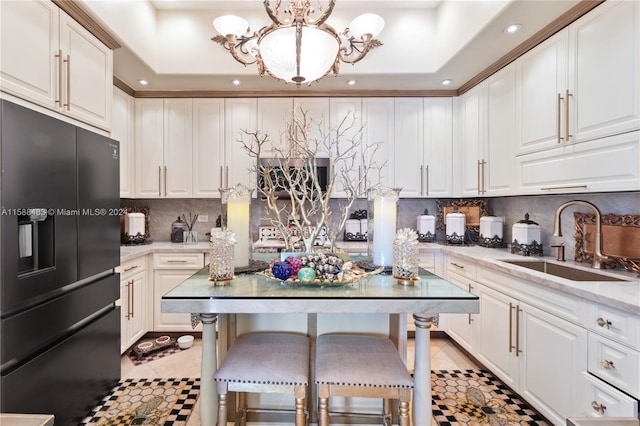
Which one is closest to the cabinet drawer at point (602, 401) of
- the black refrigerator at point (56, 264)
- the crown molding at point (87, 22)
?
the black refrigerator at point (56, 264)

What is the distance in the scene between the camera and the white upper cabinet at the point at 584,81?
61.0 inches

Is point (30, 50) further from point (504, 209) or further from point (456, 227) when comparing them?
point (504, 209)

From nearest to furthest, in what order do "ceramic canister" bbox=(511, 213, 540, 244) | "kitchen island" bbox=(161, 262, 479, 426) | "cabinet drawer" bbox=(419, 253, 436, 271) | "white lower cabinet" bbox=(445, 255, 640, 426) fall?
1. "kitchen island" bbox=(161, 262, 479, 426)
2. "white lower cabinet" bbox=(445, 255, 640, 426)
3. "ceramic canister" bbox=(511, 213, 540, 244)
4. "cabinet drawer" bbox=(419, 253, 436, 271)

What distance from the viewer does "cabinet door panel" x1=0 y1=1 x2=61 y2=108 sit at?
1.42 meters

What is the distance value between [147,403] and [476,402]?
7.28 ft

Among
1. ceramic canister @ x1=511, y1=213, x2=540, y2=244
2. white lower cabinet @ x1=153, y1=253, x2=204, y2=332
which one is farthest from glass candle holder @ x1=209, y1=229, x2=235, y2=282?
ceramic canister @ x1=511, y1=213, x2=540, y2=244

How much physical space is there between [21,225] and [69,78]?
962mm

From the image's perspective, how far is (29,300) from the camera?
4.70ft

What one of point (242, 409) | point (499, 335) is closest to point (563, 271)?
point (499, 335)

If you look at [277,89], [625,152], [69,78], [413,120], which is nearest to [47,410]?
[69,78]

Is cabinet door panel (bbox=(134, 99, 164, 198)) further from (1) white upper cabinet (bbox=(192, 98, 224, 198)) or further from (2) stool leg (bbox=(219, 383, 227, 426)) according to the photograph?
(2) stool leg (bbox=(219, 383, 227, 426))

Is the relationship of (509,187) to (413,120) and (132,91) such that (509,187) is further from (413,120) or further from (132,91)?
(132,91)

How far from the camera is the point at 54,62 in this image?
1.71 meters

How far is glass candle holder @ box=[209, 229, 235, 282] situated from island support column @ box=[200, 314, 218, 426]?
18 cm
